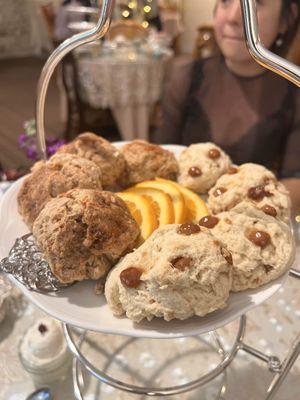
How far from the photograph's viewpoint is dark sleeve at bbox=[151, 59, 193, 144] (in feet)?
5.48

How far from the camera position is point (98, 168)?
76 cm

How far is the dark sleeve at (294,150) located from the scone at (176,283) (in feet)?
3.66

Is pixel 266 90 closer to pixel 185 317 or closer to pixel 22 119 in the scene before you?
pixel 185 317

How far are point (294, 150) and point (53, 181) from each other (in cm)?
115

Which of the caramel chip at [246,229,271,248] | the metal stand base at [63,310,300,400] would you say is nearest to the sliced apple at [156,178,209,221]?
the caramel chip at [246,229,271,248]

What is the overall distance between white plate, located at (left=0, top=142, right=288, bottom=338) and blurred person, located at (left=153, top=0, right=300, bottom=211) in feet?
3.45

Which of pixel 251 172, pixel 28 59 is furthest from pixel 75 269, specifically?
pixel 28 59

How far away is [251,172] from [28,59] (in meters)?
7.24

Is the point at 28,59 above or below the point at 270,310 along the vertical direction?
below

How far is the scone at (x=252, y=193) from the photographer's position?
73cm

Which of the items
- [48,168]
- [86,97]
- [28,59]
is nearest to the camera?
[48,168]

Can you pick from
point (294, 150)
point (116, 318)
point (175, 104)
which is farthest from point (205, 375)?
point (175, 104)

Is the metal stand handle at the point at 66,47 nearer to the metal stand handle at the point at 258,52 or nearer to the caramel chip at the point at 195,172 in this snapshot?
the metal stand handle at the point at 258,52

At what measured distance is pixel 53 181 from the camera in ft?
2.34
